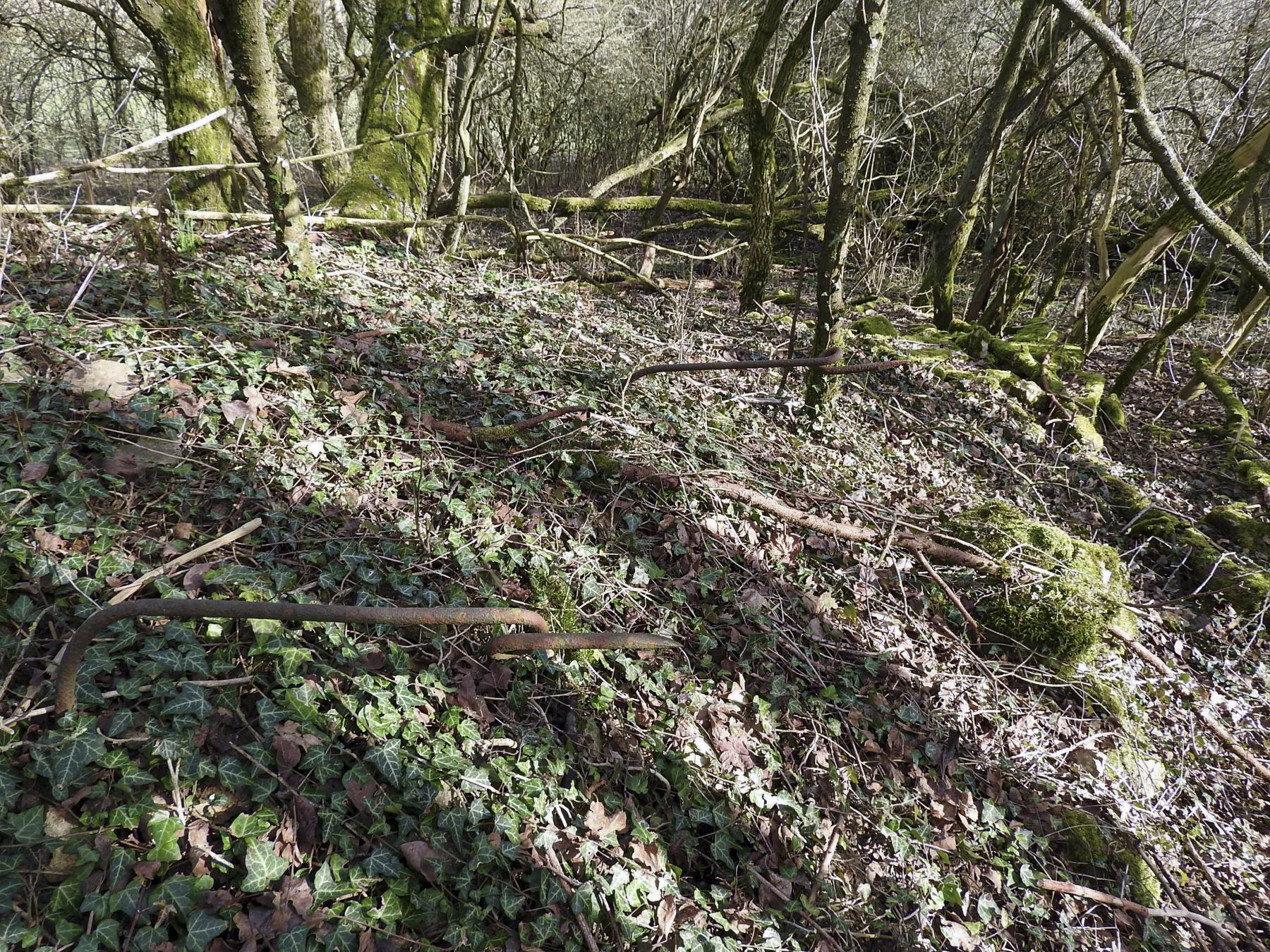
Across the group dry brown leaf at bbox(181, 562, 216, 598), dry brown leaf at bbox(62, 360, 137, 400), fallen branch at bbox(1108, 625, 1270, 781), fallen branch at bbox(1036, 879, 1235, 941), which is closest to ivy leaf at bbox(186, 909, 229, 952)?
dry brown leaf at bbox(181, 562, 216, 598)

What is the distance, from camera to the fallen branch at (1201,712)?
3572 mm

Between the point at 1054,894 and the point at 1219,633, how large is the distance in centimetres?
283

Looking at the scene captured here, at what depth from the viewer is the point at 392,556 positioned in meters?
2.77

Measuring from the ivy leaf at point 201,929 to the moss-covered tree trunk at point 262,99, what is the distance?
397 centimetres

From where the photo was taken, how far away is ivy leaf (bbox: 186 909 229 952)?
156 cm

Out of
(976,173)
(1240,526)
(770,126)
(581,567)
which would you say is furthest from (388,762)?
(976,173)

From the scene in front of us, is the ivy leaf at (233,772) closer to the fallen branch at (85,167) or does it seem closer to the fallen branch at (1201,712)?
the fallen branch at (85,167)

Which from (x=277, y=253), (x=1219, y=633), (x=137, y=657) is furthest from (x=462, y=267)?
(x=1219, y=633)

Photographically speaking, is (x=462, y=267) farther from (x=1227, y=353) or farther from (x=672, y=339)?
(x=1227, y=353)

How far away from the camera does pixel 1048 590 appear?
381 cm

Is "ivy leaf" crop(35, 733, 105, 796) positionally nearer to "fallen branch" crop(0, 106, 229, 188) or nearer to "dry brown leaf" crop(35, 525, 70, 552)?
"dry brown leaf" crop(35, 525, 70, 552)

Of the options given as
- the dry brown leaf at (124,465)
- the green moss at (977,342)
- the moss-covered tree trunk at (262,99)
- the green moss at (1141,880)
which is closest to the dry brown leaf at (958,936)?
the green moss at (1141,880)

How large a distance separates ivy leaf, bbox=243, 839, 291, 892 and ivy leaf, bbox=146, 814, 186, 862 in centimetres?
17

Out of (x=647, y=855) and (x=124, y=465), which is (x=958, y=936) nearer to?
(x=647, y=855)
